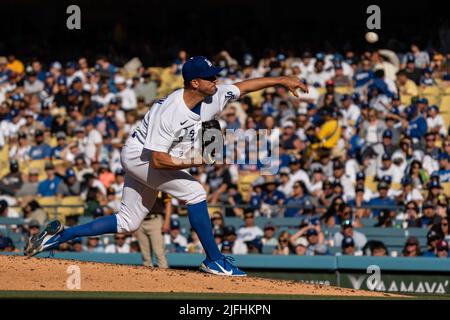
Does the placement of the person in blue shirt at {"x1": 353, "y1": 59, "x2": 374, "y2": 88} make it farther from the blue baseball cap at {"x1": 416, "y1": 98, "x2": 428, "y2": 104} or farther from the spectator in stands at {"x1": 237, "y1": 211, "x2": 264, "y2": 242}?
the spectator in stands at {"x1": 237, "y1": 211, "x2": 264, "y2": 242}

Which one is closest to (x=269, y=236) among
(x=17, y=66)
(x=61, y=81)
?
(x=61, y=81)

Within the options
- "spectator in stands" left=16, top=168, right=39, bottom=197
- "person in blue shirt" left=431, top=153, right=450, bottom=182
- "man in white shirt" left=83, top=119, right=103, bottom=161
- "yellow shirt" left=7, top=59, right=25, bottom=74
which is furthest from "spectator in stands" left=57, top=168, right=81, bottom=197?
"person in blue shirt" left=431, top=153, right=450, bottom=182

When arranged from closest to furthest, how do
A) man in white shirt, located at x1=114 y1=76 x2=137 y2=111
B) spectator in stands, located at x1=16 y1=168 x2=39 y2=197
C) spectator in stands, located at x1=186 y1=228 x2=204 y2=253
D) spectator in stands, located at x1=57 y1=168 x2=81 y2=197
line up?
1. spectator in stands, located at x1=186 y1=228 x2=204 y2=253
2. spectator in stands, located at x1=57 y1=168 x2=81 y2=197
3. spectator in stands, located at x1=16 y1=168 x2=39 y2=197
4. man in white shirt, located at x1=114 y1=76 x2=137 y2=111

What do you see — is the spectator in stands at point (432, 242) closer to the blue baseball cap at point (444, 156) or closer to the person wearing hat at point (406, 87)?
the blue baseball cap at point (444, 156)

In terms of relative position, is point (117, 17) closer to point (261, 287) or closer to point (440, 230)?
point (440, 230)

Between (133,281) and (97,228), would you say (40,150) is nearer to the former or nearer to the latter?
(97,228)

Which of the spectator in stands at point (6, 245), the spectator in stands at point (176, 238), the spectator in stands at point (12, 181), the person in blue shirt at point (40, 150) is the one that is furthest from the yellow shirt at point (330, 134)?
the spectator in stands at point (6, 245)

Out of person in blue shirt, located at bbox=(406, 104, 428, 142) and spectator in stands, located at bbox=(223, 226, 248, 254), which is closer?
spectator in stands, located at bbox=(223, 226, 248, 254)
